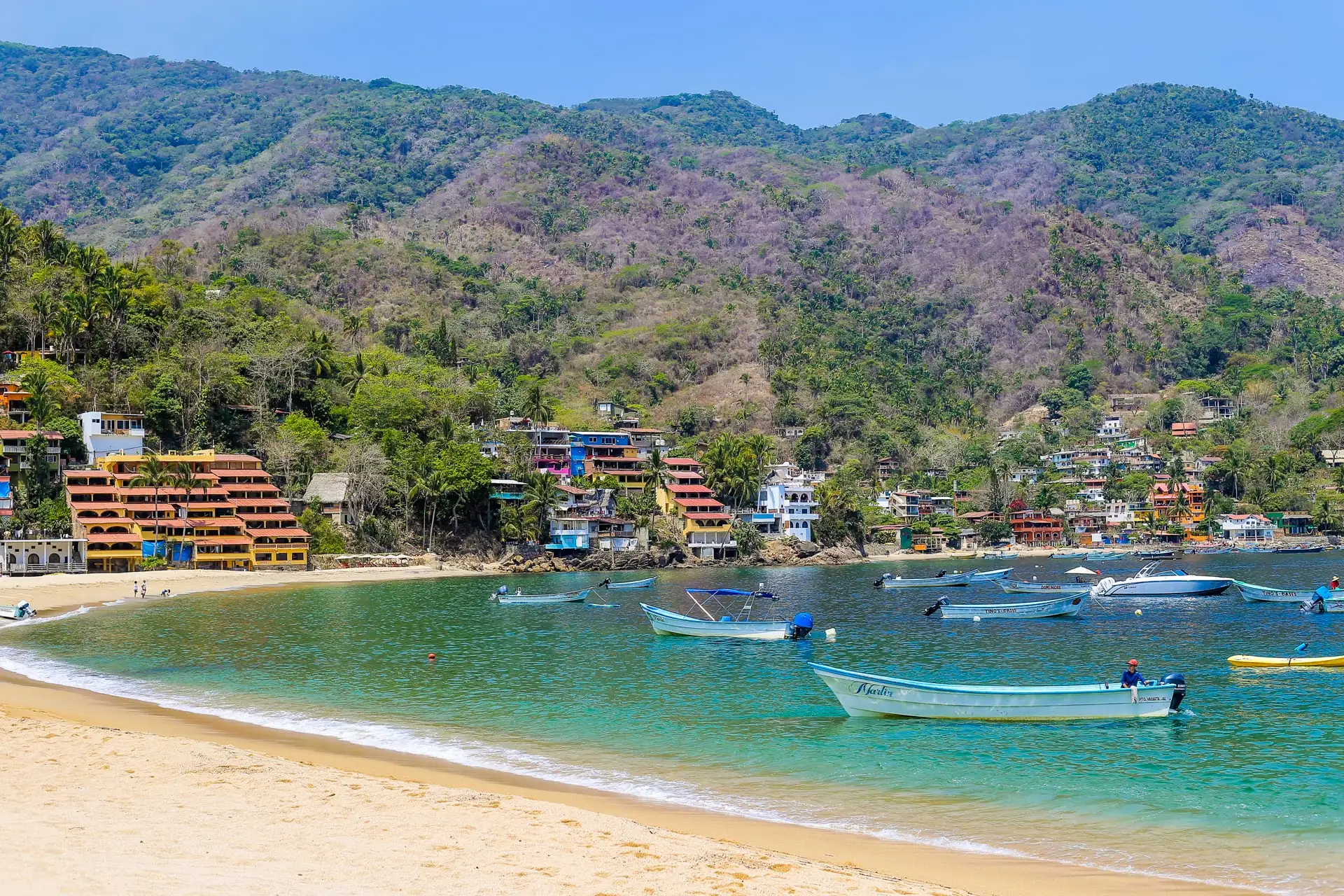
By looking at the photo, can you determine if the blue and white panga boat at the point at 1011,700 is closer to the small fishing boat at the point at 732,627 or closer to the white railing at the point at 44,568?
the small fishing boat at the point at 732,627

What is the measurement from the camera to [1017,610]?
5975cm

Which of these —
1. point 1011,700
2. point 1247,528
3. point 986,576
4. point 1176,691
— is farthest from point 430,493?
point 1247,528

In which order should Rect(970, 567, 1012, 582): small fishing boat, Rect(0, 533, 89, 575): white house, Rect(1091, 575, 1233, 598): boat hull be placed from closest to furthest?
1. Rect(1091, 575, 1233, 598): boat hull
2. Rect(0, 533, 89, 575): white house
3. Rect(970, 567, 1012, 582): small fishing boat

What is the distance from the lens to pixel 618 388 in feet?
586

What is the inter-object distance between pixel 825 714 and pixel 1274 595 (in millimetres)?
48695

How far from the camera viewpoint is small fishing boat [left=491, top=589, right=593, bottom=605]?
68188 mm

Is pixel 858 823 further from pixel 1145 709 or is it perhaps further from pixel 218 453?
pixel 218 453

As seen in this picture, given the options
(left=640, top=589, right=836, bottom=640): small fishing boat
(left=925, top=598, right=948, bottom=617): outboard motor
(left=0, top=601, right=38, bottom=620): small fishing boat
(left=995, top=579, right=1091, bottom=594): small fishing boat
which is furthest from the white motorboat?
(left=0, top=601, right=38, bottom=620): small fishing boat

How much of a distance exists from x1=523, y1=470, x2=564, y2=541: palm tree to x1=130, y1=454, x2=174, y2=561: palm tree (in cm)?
3227

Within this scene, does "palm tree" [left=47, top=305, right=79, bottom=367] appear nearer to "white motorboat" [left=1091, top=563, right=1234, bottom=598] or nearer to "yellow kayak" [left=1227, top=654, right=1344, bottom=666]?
"white motorboat" [left=1091, top=563, right=1234, bottom=598]

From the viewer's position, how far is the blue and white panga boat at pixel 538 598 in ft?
224

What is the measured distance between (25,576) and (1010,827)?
7872cm

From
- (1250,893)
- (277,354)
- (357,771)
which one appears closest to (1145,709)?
(1250,893)

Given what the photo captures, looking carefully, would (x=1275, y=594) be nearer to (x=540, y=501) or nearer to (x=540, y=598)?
(x=540, y=598)
